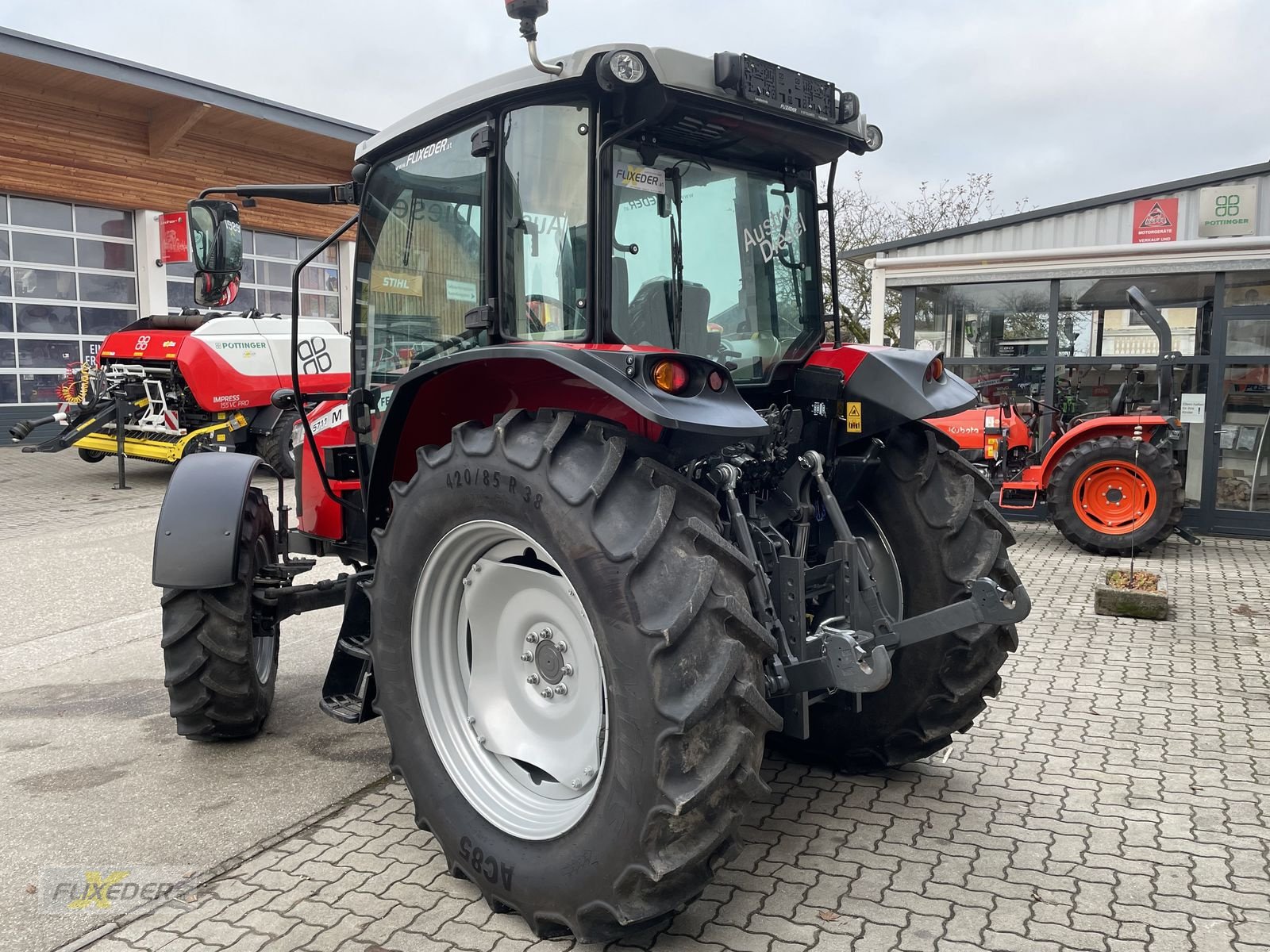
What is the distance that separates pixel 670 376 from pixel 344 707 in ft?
6.12

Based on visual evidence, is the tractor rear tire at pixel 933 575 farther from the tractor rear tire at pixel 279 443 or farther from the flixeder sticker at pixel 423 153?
the tractor rear tire at pixel 279 443

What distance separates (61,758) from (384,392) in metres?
1.97

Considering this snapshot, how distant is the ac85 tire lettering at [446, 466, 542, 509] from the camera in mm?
2527

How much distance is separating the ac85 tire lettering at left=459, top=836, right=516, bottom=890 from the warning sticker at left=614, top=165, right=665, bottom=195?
1919mm

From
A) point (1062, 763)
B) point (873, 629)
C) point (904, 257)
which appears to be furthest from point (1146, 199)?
point (873, 629)

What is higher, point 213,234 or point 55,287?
point 55,287

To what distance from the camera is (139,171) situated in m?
15.7

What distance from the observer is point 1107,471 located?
9.09m

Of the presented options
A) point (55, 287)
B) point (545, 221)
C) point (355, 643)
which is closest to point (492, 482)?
point (545, 221)

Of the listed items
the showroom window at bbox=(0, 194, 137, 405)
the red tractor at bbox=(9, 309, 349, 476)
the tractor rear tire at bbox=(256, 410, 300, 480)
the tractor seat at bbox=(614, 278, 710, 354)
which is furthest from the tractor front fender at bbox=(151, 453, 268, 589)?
the showroom window at bbox=(0, 194, 137, 405)

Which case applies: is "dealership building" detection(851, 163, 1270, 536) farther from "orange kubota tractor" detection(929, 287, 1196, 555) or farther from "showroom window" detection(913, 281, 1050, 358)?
"orange kubota tractor" detection(929, 287, 1196, 555)

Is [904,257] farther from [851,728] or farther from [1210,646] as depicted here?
[851,728]

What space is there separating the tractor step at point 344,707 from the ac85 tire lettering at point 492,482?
3.69ft

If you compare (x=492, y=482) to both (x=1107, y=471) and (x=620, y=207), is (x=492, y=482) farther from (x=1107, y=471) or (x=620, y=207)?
(x=1107, y=471)
